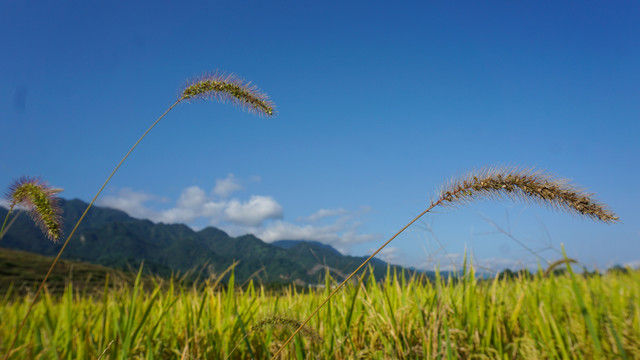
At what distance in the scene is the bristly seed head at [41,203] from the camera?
1887mm

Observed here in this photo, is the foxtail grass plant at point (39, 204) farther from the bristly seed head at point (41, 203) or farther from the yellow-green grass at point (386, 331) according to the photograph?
the yellow-green grass at point (386, 331)

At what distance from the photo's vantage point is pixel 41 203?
1951 millimetres

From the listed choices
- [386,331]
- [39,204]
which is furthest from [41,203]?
[386,331]

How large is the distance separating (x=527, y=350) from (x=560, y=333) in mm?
341

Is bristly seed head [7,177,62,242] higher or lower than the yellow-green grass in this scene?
higher

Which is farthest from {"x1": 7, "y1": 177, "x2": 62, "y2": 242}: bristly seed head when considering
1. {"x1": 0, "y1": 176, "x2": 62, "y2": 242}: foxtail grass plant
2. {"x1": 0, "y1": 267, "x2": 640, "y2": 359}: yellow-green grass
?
{"x1": 0, "y1": 267, "x2": 640, "y2": 359}: yellow-green grass

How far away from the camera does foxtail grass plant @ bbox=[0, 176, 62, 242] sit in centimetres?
188

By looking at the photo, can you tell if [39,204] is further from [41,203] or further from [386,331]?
[386,331]

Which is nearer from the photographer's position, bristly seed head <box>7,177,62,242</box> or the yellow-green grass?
bristly seed head <box>7,177,62,242</box>

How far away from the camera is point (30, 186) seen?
206 cm

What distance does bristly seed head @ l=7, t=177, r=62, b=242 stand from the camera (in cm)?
189

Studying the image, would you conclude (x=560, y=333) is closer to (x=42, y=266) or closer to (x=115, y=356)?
(x=115, y=356)

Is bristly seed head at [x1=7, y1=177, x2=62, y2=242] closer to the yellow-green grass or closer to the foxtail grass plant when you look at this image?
the foxtail grass plant

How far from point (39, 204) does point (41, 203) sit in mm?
12
